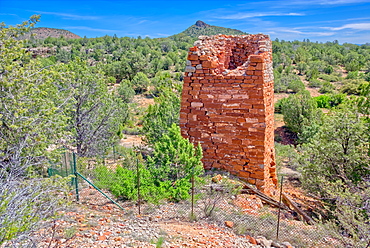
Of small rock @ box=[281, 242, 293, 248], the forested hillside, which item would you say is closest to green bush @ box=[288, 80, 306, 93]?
the forested hillside

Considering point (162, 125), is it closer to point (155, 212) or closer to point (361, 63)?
point (155, 212)

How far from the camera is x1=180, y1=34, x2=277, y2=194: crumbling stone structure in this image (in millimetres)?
5980

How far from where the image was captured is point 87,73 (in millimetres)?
9828

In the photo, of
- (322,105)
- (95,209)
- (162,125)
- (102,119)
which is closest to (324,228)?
(95,209)

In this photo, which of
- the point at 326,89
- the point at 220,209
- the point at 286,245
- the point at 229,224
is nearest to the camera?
the point at 286,245

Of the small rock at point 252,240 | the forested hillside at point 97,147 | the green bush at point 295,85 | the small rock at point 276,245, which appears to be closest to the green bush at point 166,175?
the forested hillside at point 97,147

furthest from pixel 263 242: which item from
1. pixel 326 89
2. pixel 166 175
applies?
pixel 326 89

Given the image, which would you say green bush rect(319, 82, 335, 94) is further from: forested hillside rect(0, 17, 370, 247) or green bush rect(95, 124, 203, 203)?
green bush rect(95, 124, 203, 203)

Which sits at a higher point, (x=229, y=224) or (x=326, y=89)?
(x=326, y=89)

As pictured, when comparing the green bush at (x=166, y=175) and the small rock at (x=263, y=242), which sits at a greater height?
the green bush at (x=166, y=175)

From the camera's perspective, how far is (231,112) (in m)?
6.16

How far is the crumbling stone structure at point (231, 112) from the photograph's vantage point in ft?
19.6

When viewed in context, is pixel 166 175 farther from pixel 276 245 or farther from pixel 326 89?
pixel 326 89

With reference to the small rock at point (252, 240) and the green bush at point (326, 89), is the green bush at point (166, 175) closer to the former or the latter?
the small rock at point (252, 240)
